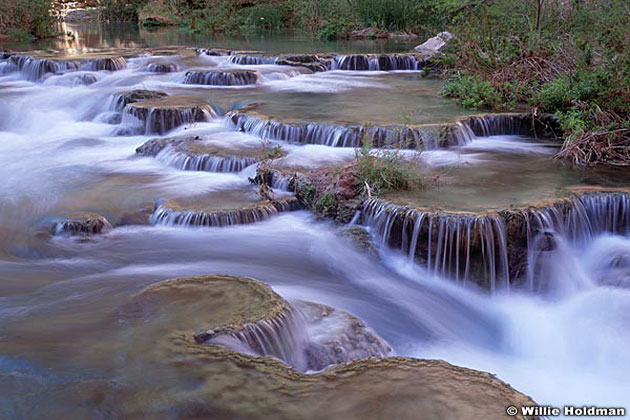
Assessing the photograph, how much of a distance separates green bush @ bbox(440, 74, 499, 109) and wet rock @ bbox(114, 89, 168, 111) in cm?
563

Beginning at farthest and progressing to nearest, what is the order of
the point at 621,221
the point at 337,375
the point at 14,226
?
the point at 14,226
the point at 621,221
the point at 337,375

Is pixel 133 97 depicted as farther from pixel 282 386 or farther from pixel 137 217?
pixel 282 386

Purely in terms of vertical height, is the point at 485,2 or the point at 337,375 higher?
the point at 485,2

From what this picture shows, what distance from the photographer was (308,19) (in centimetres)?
2812

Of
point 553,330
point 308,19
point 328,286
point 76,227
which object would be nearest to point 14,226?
point 76,227

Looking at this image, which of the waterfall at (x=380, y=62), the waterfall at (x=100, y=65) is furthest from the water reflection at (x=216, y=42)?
the waterfall at (x=100, y=65)

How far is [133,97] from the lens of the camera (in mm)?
12586

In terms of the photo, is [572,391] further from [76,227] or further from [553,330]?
[76,227]

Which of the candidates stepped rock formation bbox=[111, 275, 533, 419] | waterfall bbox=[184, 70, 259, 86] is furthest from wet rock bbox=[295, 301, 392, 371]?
waterfall bbox=[184, 70, 259, 86]

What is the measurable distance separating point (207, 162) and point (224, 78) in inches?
232

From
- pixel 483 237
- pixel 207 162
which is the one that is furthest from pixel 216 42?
pixel 483 237

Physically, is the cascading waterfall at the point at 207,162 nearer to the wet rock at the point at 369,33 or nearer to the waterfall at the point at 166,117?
the waterfall at the point at 166,117

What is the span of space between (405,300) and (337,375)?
2.71 metres

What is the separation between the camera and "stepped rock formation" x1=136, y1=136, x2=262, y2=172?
8938 mm
